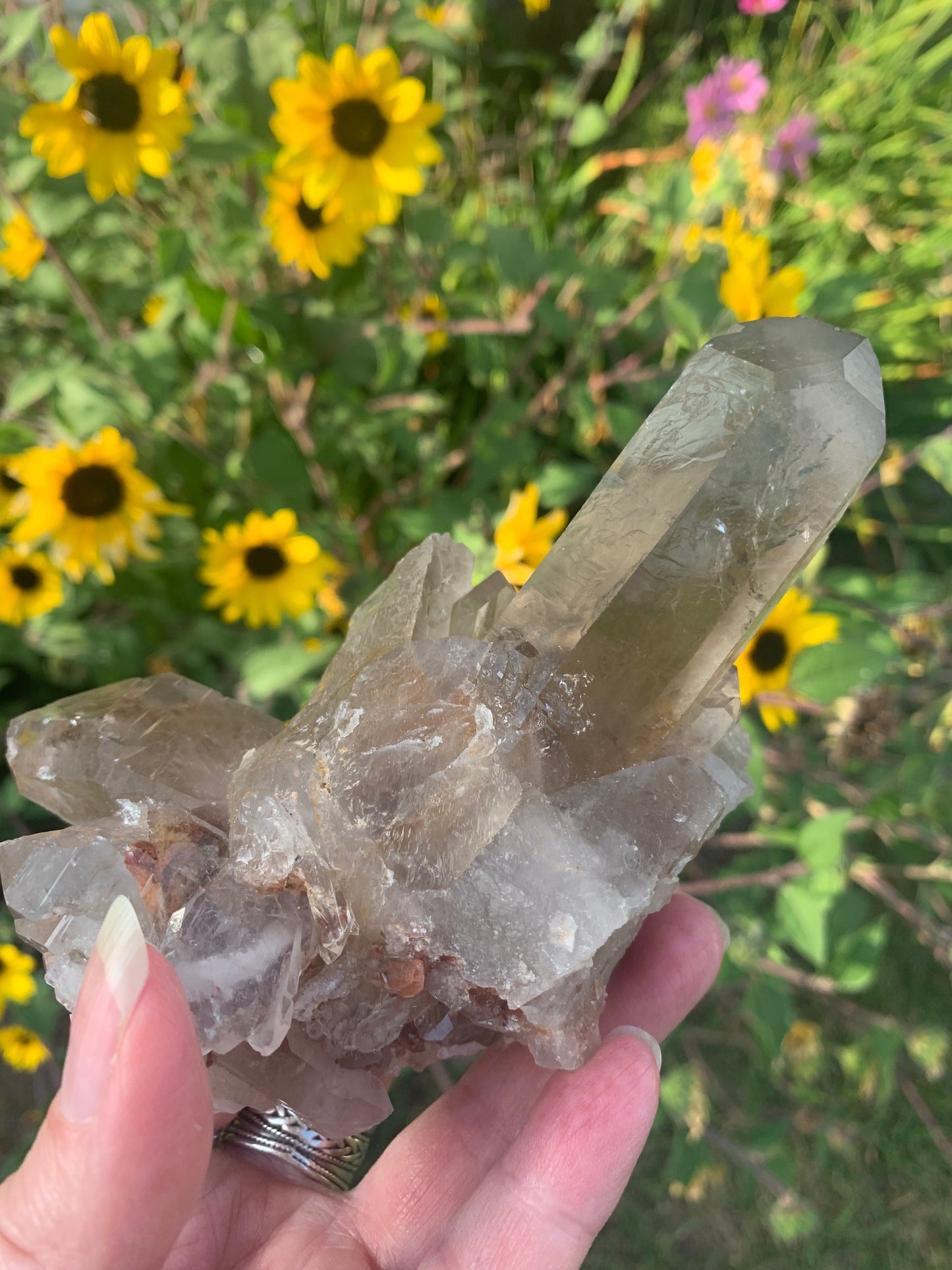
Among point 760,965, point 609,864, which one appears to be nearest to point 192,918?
A: point 609,864

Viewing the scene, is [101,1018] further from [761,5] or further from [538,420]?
[761,5]

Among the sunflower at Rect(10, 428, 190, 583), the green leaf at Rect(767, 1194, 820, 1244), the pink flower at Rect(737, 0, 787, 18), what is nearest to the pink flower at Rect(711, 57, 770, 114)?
the pink flower at Rect(737, 0, 787, 18)

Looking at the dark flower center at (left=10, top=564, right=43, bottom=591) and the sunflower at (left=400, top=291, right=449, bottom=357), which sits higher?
the sunflower at (left=400, top=291, right=449, bottom=357)

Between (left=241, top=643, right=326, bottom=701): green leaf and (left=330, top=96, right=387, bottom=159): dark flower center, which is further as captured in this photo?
(left=241, top=643, right=326, bottom=701): green leaf

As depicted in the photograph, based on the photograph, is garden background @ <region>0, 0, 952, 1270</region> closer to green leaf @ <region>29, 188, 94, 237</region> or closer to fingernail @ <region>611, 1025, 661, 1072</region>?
green leaf @ <region>29, 188, 94, 237</region>

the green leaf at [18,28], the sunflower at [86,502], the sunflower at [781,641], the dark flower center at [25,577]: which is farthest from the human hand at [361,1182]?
the green leaf at [18,28]

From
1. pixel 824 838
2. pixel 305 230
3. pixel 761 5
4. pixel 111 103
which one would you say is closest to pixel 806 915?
pixel 824 838
